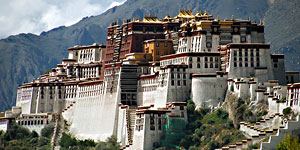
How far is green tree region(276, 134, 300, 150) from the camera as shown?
424ft

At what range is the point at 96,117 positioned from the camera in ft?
608

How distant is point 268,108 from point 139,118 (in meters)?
23.2

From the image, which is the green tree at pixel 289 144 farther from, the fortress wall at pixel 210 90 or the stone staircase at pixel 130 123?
the stone staircase at pixel 130 123

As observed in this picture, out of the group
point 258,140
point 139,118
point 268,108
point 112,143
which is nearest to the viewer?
point 258,140

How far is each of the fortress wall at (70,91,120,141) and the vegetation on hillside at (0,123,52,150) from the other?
6.24 meters

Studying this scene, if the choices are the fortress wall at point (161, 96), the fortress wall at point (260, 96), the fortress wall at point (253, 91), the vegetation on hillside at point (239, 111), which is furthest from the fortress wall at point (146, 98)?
the fortress wall at point (260, 96)

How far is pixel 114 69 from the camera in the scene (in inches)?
7121

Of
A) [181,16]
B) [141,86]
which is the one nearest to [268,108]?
[141,86]

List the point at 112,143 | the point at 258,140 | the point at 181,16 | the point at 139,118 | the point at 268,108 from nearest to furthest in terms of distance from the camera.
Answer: the point at 258,140 < the point at 268,108 < the point at 139,118 < the point at 112,143 < the point at 181,16

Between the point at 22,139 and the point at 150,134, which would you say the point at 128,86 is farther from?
the point at 22,139

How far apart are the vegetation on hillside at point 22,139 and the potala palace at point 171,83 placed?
193 centimetres

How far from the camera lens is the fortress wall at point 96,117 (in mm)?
177875

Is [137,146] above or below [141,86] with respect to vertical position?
below

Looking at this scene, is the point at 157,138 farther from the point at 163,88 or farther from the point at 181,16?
the point at 181,16
